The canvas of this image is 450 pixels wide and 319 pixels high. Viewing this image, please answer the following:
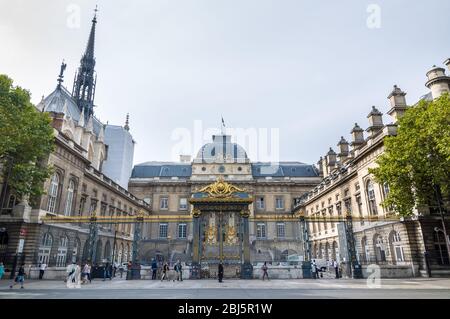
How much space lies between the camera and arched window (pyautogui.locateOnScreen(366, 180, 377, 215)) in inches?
1088

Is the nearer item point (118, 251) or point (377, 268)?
point (377, 268)

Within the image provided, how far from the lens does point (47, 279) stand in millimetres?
20984

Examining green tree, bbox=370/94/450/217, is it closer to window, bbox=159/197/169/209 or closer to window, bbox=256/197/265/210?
window, bbox=256/197/265/210

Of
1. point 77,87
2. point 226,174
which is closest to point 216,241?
point 226,174

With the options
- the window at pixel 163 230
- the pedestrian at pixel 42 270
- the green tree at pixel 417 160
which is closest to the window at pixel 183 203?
the window at pixel 163 230

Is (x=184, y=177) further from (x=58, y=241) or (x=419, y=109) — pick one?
(x=419, y=109)

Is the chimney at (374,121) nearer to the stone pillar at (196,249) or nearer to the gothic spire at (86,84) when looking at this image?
the stone pillar at (196,249)

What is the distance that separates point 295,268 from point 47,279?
1823cm

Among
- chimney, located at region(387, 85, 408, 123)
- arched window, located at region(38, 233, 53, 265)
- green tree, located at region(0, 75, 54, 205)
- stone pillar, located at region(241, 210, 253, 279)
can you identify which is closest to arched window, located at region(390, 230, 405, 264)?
chimney, located at region(387, 85, 408, 123)

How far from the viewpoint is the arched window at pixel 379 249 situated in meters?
25.2

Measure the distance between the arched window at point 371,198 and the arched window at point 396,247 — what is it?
353cm

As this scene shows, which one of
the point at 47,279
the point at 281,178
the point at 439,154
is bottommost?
the point at 47,279

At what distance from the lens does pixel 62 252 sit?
84.5 ft

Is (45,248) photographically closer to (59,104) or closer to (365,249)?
(59,104)
